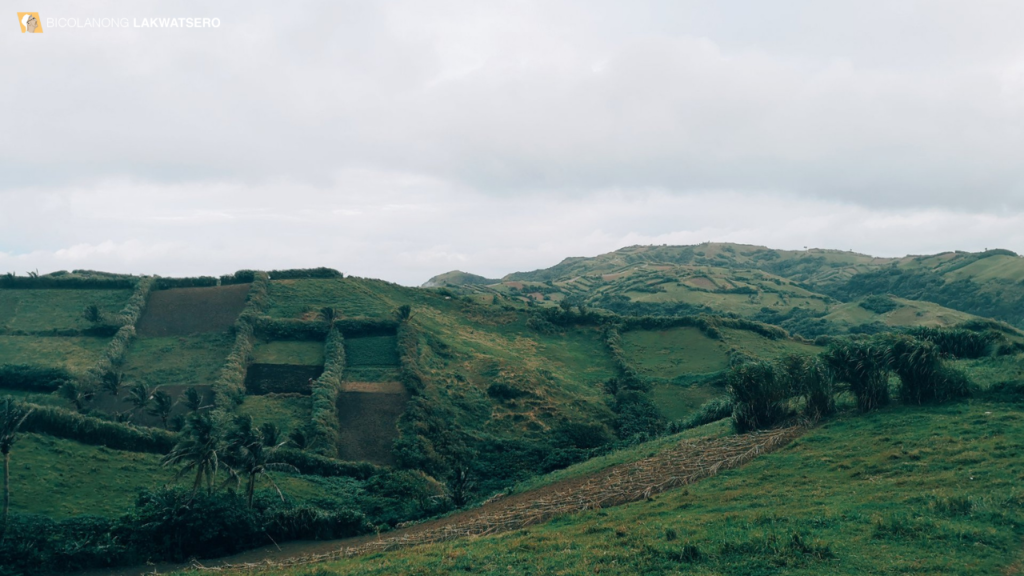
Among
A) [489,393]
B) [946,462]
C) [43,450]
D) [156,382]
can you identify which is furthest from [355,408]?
[946,462]

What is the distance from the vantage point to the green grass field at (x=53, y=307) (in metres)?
79.3

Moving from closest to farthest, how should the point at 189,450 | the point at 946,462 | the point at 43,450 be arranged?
1. the point at 946,462
2. the point at 189,450
3. the point at 43,450

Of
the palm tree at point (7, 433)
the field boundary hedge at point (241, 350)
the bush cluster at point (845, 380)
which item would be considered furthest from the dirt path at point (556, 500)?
the field boundary hedge at point (241, 350)

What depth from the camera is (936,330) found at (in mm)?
55938

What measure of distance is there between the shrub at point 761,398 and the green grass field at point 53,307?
262 feet

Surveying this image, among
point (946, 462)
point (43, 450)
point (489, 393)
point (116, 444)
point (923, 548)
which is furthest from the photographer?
point (489, 393)

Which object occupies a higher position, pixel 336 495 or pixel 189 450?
pixel 189 450

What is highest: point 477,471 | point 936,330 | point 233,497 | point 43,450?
point 936,330

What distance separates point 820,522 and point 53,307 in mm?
97059

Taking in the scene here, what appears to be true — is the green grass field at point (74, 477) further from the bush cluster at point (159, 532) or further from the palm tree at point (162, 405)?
the palm tree at point (162, 405)

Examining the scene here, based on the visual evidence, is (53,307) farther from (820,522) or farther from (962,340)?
(962,340)

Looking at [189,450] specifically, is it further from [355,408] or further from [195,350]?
[195,350]

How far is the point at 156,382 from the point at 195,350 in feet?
27.0

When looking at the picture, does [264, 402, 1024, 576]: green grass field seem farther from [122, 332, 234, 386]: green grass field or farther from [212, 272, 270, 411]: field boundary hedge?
[122, 332, 234, 386]: green grass field
